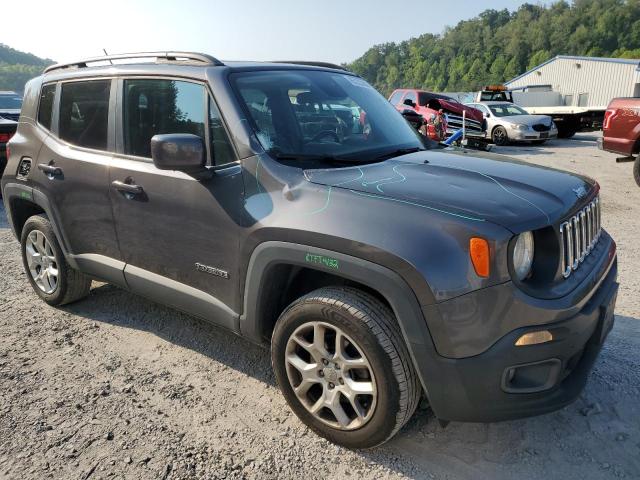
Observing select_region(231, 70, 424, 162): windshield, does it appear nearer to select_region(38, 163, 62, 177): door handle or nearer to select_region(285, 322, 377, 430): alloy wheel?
select_region(285, 322, 377, 430): alloy wheel

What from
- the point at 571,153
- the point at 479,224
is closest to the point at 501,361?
the point at 479,224

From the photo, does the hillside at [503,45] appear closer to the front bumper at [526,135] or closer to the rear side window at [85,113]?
the front bumper at [526,135]

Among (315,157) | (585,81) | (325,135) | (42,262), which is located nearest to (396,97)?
(42,262)

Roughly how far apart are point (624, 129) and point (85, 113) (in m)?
8.84

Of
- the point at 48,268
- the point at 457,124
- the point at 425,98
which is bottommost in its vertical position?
the point at 457,124

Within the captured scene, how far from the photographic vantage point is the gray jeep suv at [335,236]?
2.08 meters

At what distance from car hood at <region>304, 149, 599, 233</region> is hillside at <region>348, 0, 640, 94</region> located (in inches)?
2919

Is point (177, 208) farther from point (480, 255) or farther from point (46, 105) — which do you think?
point (46, 105)

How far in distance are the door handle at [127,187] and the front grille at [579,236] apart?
7.64 feet

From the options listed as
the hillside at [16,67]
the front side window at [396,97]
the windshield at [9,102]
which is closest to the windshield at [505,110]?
the front side window at [396,97]

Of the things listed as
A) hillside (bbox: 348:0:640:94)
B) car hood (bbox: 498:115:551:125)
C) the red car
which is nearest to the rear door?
the red car

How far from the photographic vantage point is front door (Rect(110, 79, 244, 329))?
2.74 m

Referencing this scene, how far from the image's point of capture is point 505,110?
58.2 feet

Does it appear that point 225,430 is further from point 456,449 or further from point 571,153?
point 571,153
